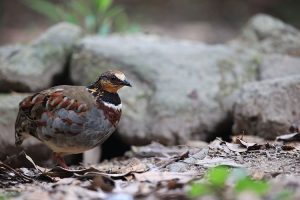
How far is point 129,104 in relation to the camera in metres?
7.21

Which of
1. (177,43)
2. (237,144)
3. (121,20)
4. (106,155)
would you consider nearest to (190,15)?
(121,20)

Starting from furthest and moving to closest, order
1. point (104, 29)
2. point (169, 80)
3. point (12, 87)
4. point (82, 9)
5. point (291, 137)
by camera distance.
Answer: point (82, 9) < point (104, 29) < point (169, 80) < point (12, 87) < point (291, 137)

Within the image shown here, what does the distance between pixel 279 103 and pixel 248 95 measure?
13.3 inches

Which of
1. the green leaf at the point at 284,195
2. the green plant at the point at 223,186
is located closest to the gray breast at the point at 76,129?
the green plant at the point at 223,186

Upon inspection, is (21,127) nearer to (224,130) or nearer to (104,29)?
(224,130)

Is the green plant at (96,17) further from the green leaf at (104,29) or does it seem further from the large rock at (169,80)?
the large rock at (169,80)

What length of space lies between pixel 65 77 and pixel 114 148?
1.17 meters

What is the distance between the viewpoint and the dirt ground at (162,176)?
137 inches

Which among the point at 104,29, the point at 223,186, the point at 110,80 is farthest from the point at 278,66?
the point at 223,186

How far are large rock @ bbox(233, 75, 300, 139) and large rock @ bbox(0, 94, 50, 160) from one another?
216cm

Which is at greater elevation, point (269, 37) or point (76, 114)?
point (269, 37)

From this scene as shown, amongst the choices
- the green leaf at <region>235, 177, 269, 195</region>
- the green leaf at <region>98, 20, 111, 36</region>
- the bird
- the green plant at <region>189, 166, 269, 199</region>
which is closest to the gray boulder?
the green leaf at <region>98, 20, 111, 36</region>

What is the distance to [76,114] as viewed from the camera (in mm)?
4906

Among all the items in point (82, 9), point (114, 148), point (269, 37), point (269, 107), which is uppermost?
point (82, 9)
